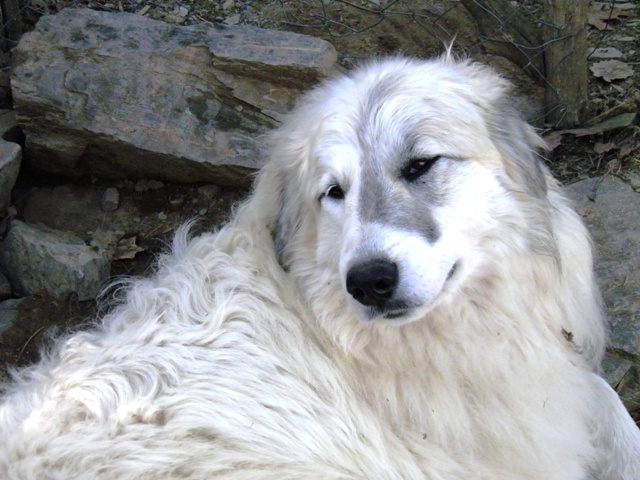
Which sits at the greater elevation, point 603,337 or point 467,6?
point 467,6

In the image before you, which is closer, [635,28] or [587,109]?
[587,109]

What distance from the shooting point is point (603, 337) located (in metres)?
3.40

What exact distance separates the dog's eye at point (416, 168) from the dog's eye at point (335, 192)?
0.25 m

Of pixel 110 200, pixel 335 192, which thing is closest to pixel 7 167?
pixel 110 200

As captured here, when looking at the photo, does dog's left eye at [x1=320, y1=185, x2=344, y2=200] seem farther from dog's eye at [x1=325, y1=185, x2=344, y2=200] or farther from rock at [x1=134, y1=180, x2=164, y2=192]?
rock at [x1=134, y1=180, x2=164, y2=192]

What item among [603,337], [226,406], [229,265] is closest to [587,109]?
[603,337]

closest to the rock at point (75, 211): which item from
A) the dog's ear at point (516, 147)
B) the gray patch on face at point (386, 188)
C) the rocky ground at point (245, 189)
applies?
the rocky ground at point (245, 189)

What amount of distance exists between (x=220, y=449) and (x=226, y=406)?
15cm

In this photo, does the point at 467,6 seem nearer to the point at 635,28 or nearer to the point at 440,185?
the point at 635,28

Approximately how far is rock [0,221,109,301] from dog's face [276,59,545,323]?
1.70 metres

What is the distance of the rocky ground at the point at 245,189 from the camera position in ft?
14.0

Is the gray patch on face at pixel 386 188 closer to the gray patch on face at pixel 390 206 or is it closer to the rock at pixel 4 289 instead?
the gray patch on face at pixel 390 206

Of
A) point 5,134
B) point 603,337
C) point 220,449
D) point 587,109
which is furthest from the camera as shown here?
point 587,109

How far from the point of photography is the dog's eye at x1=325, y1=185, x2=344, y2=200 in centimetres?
292
